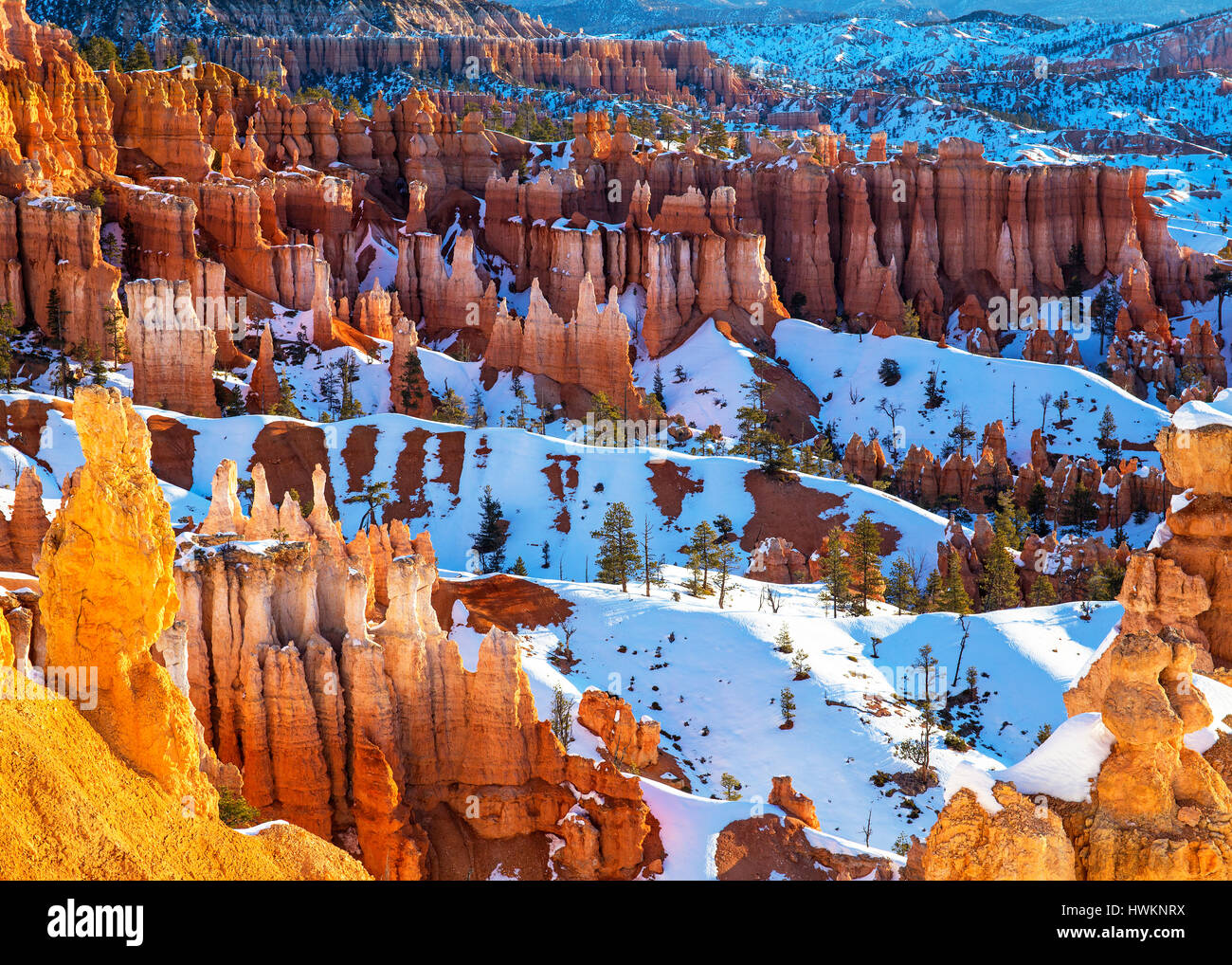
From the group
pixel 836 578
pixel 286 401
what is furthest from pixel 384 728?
pixel 286 401

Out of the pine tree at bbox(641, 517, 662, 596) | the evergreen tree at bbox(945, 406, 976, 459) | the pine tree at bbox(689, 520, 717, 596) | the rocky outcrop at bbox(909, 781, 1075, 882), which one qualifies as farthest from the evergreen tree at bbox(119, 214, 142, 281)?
the rocky outcrop at bbox(909, 781, 1075, 882)

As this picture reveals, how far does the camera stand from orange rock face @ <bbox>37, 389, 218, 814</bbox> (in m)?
21.0

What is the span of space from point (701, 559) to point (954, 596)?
1128 centimetres

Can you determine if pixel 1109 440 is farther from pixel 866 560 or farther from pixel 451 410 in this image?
pixel 451 410

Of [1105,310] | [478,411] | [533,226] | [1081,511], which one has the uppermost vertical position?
[533,226]

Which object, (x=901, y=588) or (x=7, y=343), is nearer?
(x=901, y=588)

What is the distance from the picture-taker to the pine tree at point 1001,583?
7219 cm

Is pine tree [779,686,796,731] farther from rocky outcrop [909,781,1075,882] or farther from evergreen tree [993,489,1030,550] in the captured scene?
rocky outcrop [909,781,1075,882]

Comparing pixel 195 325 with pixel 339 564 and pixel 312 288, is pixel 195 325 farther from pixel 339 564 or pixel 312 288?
pixel 339 564

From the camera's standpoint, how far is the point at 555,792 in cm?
4188

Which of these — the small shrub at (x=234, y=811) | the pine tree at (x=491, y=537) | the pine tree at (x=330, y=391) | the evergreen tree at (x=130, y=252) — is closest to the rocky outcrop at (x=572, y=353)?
the pine tree at (x=330, y=391)

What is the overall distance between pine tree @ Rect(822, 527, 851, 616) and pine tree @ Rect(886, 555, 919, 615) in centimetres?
247

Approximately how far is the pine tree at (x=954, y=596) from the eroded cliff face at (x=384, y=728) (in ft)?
98.6

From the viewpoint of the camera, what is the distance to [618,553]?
68125 millimetres
